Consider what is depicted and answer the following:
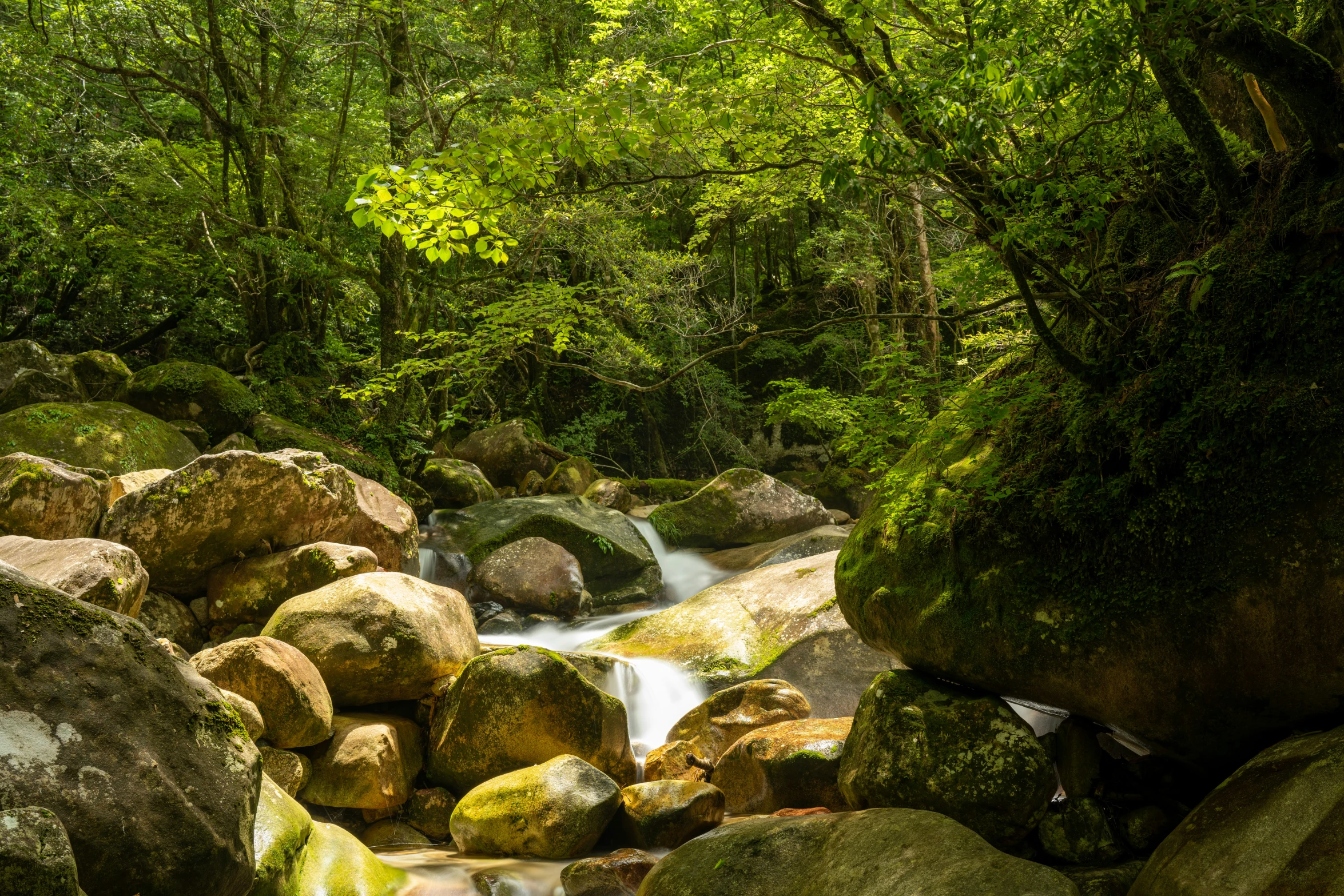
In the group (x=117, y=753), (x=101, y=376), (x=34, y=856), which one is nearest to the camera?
(x=34, y=856)

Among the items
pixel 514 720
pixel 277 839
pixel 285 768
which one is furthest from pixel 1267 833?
pixel 285 768

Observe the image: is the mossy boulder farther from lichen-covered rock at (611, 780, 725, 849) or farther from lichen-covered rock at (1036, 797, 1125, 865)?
lichen-covered rock at (1036, 797, 1125, 865)

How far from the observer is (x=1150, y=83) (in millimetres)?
4727

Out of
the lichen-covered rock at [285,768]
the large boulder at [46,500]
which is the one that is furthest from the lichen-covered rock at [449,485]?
the lichen-covered rock at [285,768]

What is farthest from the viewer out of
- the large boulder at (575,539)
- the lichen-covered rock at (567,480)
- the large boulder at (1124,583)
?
the lichen-covered rock at (567,480)

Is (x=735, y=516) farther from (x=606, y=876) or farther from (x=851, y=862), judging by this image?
(x=851, y=862)

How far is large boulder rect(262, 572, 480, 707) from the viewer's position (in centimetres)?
645

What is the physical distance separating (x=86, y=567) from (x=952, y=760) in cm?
546

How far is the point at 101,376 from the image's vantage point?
39.8 ft

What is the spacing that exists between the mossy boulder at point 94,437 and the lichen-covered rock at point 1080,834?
360 inches

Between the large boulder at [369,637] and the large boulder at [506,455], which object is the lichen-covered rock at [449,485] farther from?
the large boulder at [369,637]

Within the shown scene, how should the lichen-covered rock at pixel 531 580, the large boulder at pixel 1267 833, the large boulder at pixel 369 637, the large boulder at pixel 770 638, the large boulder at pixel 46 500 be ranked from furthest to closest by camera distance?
the lichen-covered rock at pixel 531 580 → the large boulder at pixel 770 638 → the large boulder at pixel 46 500 → the large boulder at pixel 369 637 → the large boulder at pixel 1267 833

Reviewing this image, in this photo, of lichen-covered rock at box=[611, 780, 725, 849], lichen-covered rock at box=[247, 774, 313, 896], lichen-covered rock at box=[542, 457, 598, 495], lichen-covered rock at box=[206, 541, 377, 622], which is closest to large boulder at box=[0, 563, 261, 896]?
lichen-covered rock at box=[247, 774, 313, 896]

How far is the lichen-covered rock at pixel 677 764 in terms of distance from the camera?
6832 millimetres
